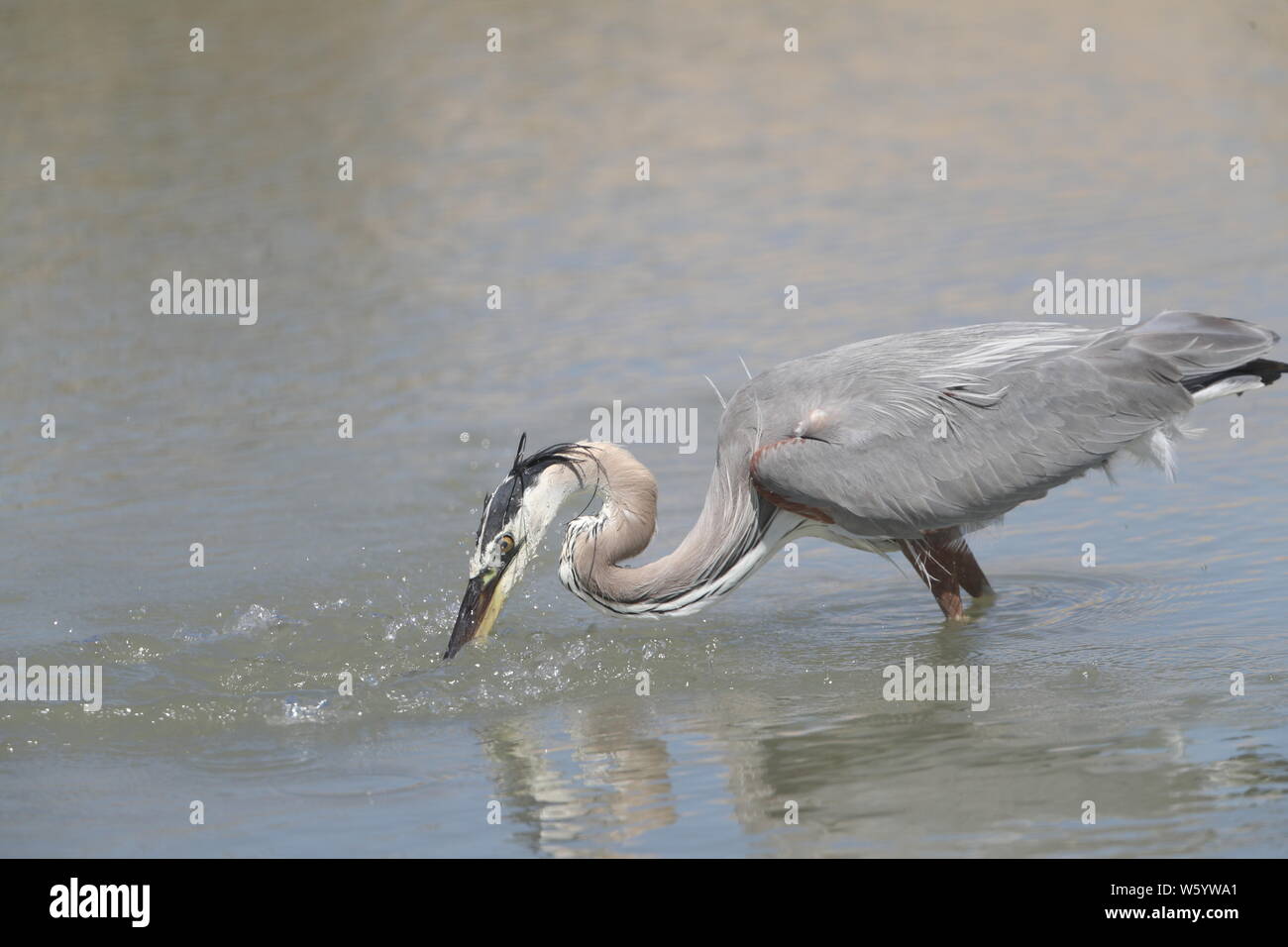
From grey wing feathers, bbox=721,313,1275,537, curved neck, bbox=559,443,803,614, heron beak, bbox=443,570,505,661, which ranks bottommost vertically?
heron beak, bbox=443,570,505,661

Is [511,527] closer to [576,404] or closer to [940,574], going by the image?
[940,574]

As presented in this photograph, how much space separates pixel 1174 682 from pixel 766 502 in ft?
7.22

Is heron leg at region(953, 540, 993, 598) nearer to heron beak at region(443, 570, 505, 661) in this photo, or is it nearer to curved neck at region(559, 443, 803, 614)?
curved neck at region(559, 443, 803, 614)

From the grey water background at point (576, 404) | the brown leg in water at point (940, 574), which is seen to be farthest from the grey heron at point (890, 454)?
the grey water background at point (576, 404)

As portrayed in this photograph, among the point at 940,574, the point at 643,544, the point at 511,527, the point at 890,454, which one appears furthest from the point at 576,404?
the point at 890,454

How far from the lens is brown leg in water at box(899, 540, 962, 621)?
9.33 m

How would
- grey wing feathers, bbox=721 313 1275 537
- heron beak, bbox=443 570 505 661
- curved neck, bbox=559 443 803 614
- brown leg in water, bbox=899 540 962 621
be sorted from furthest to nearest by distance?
1. brown leg in water, bbox=899 540 962 621
2. curved neck, bbox=559 443 803 614
3. heron beak, bbox=443 570 505 661
4. grey wing feathers, bbox=721 313 1275 537

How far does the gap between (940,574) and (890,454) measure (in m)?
0.88

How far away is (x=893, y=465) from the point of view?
883 cm

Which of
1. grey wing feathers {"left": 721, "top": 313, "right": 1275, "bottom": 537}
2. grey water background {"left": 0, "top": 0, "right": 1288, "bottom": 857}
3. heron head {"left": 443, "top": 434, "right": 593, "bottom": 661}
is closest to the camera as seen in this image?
grey water background {"left": 0, "top": 0, "right": 1288, "bottom": 857}

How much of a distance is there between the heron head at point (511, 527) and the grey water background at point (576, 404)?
0.98 ft

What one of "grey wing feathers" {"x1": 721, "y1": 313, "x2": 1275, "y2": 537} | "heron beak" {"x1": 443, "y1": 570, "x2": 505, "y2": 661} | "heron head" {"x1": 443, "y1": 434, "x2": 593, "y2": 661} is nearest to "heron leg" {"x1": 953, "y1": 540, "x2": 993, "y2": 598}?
"grey wing feathers" {"x1": 721, "y1": 313, "x2": 1275, "y2": 537}

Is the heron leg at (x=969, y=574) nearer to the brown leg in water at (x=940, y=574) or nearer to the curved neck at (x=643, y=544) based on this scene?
the brown leg in water at (x=940, y=574)

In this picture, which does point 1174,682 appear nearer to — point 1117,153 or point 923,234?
point 923,234
